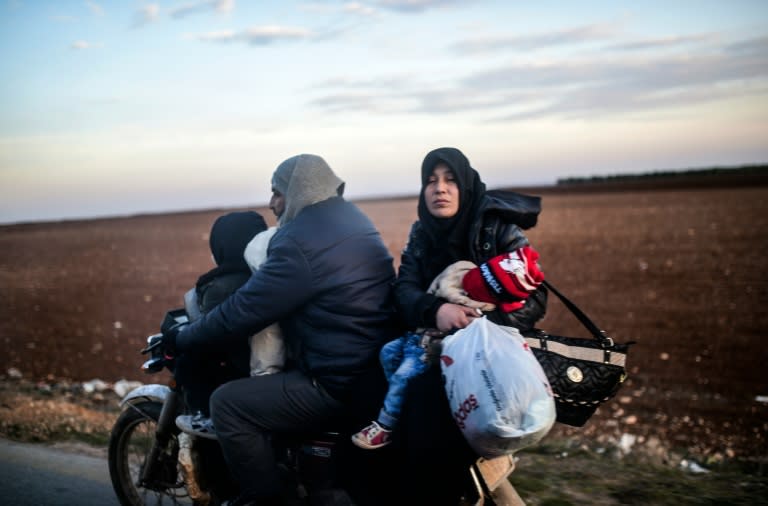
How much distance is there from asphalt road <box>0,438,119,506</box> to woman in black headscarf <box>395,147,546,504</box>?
2.76 m

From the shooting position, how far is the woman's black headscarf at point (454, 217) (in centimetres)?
310

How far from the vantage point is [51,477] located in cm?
479

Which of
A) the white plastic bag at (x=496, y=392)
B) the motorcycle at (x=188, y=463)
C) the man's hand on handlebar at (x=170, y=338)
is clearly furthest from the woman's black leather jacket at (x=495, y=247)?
the man's hand on handlebar at (x=170, y=338)

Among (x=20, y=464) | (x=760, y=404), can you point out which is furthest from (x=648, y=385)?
(x=20, y=464)

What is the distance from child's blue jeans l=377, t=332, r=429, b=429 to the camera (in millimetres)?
2645

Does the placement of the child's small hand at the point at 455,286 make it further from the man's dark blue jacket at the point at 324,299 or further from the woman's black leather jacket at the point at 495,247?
the man's dark blue jacket at the point at 324,299

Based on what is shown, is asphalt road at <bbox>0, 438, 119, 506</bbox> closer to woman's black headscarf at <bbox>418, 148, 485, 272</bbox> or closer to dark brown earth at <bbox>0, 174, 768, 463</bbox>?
dark brown earth at <bbox>0, 174, 768, 463</bbox>

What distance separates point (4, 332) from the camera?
44.6 ft

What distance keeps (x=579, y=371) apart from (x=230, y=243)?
176cm

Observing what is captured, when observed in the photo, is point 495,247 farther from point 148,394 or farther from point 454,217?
point 148,394

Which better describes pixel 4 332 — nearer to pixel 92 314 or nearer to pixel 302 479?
pixel 92 314

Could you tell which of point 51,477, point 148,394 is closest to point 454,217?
point 148,394

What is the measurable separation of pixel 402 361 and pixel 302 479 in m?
0.92

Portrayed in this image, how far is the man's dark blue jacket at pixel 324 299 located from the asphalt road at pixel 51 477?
2.17 metres
